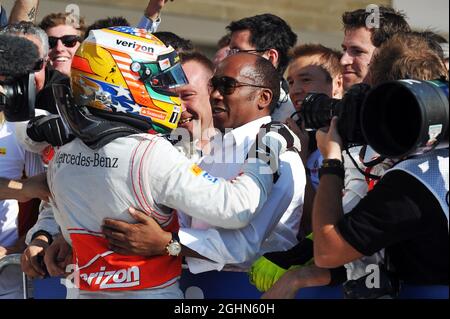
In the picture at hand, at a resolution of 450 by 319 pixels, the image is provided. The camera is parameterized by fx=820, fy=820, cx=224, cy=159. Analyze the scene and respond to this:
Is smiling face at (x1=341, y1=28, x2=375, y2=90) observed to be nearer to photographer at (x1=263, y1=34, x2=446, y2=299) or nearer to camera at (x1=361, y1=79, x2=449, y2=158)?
photographer at (x1=263, y1=34, x2=446, y2=299)

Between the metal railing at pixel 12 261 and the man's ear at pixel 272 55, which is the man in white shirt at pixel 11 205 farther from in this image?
the man's ear at pixel 272 55

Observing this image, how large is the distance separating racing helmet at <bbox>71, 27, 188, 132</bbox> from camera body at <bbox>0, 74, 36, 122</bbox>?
213 mm

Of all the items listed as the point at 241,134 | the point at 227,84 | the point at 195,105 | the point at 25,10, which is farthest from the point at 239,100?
the point at 25,10

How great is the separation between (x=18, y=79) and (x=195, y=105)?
1.03 m

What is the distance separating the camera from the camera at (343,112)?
306 cm

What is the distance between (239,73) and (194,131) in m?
0.48

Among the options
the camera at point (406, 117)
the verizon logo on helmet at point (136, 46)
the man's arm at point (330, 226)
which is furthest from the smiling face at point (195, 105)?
→ the camera at point (406, 117)

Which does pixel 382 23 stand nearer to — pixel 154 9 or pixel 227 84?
pixel 227 84

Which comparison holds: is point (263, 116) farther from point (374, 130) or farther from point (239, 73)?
point (374, 130)

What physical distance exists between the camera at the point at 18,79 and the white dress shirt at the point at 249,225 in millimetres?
901

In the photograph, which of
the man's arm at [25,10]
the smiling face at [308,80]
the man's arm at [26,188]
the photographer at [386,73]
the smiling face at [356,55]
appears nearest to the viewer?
the photographer at [386,73]

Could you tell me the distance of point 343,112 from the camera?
312 centimetres

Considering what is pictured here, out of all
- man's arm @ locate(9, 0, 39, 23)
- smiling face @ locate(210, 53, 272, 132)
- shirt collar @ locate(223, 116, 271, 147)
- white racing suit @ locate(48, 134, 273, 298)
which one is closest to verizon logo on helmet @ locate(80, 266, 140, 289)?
white racing suit @ locate(48, 134, 273, 298)

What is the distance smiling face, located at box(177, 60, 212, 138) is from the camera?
439cm
